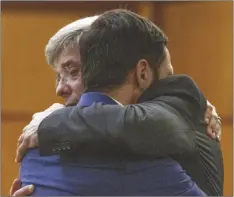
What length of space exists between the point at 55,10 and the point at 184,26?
0.72 metres

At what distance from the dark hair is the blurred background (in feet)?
6.37

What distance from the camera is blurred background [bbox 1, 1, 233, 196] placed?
3160 millimetres

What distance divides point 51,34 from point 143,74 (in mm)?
2075

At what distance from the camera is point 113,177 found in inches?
41.6

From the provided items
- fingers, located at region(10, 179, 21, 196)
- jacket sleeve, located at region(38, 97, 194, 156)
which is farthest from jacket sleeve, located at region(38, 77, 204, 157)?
fingers, located at region(10, 179, 21, 196)

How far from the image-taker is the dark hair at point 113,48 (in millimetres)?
1151

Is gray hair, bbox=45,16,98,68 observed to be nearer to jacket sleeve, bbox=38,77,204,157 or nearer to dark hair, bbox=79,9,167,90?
dark hair, bbox=79,9,167,90

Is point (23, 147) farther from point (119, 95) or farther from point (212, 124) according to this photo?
point (212, 124)

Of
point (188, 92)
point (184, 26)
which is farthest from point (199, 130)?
point (184, 26)

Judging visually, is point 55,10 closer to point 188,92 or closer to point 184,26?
point 184,26

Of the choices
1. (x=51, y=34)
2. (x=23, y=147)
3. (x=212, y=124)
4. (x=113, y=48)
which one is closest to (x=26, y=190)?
(x=23, y=147)

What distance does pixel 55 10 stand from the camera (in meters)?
3.20

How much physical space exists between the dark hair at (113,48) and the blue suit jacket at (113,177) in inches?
6.3

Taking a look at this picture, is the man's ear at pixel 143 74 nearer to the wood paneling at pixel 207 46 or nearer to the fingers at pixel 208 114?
the fingers at pixel 208 114
